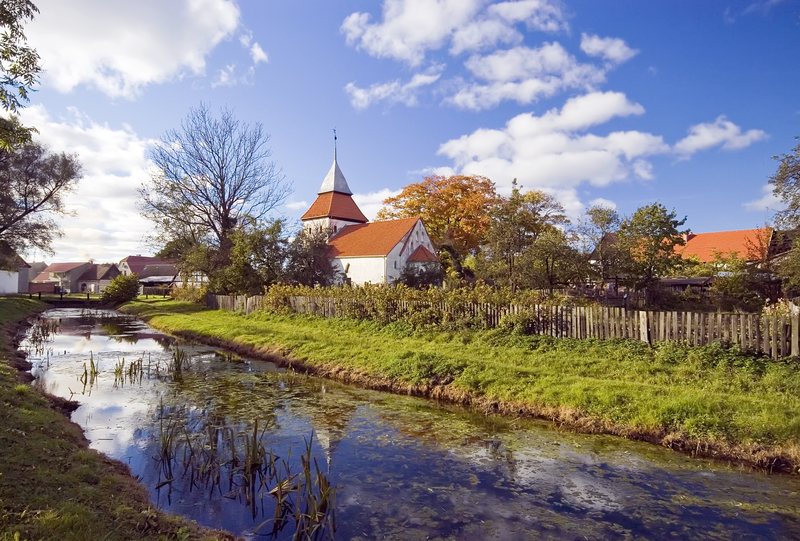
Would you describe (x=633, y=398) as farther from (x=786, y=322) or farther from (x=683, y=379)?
(x=786, y=322)

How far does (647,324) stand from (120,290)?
50255 mm

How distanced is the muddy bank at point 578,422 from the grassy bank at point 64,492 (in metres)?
7.62

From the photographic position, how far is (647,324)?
13289 mm

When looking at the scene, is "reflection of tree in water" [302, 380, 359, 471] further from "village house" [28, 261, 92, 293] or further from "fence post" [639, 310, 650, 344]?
"village house" [28, 261, 92, 293]

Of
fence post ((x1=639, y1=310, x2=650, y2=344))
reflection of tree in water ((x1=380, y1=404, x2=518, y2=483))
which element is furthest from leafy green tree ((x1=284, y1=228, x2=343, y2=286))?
fence post ((x1=639, y1=310, x2=650, y2=344))

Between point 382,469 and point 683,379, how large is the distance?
25.2 ft

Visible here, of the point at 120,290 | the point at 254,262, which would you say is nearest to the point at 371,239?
the point at 254,262

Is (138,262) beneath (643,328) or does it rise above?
above

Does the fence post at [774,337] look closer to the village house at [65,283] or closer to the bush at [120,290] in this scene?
the bush at [120,290]

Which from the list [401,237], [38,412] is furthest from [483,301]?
[401,237]

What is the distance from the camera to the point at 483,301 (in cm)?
1705

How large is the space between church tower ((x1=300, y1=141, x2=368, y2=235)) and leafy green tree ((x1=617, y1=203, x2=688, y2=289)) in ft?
101

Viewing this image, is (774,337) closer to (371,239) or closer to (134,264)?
(371,239)

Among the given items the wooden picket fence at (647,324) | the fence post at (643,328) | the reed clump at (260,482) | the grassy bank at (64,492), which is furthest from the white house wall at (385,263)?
the grassy bank at (64,492)
